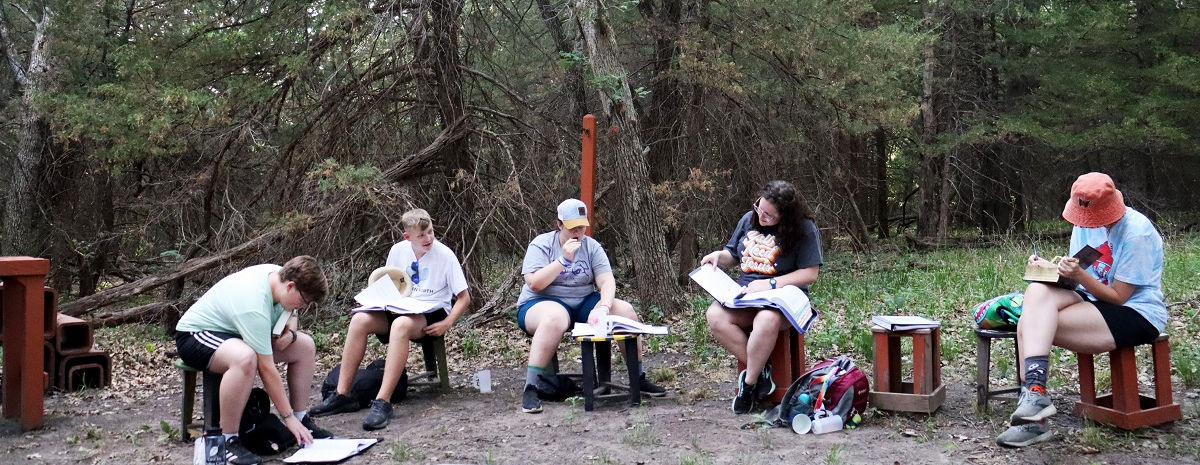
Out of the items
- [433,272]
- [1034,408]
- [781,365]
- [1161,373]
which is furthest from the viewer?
[433,272]

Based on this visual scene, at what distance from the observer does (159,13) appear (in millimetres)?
8930

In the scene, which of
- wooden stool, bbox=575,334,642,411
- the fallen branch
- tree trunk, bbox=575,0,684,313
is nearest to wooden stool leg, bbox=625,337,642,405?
wooden stool, bbox=575,334,642,411

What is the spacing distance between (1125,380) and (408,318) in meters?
3.40

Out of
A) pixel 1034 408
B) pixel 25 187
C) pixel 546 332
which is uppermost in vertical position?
pixel 25 187

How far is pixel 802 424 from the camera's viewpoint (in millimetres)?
4000

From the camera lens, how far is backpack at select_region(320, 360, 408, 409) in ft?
16.0

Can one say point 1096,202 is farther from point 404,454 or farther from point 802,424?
point 404,454

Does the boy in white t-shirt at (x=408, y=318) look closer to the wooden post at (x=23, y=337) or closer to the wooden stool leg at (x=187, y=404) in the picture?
the wooden stool leg at (x=187, y=404)

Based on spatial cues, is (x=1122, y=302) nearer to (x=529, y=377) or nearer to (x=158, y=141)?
(x=529, y=377)

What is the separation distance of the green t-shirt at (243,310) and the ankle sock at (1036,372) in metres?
3.12

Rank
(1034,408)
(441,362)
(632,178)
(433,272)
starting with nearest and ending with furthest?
1. (1034,408)
2. (433,272)
3. (441,362)
4. (632,178)

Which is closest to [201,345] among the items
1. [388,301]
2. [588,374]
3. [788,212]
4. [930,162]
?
[388,301]

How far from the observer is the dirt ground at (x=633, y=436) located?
3.61 metres

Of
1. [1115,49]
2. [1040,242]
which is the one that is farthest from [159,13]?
[1115,49]
